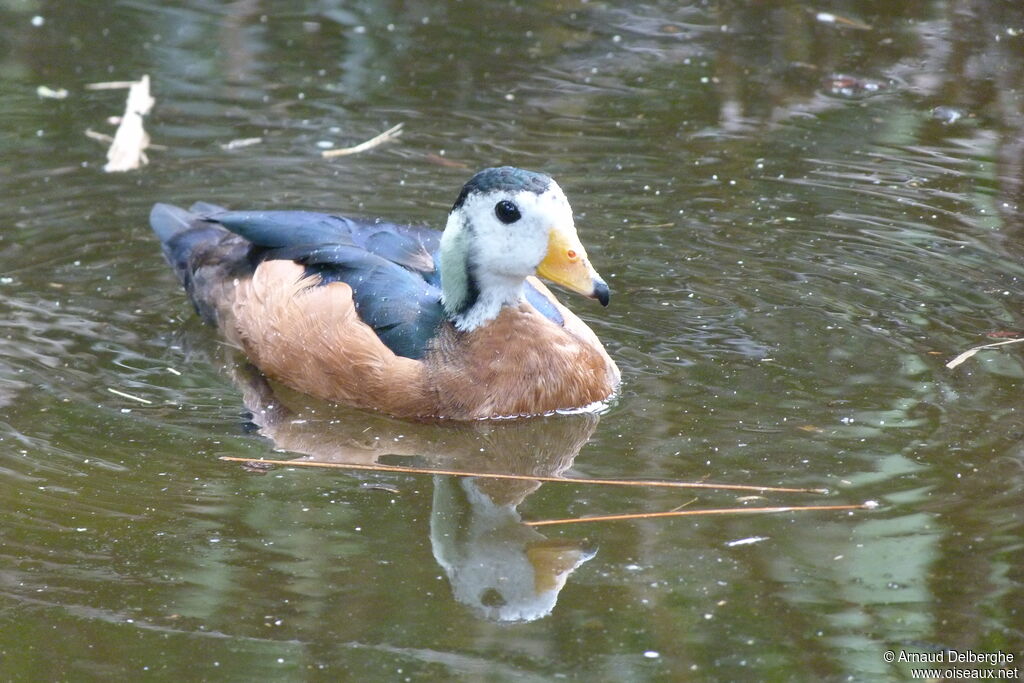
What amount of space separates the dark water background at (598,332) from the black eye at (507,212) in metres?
0.92

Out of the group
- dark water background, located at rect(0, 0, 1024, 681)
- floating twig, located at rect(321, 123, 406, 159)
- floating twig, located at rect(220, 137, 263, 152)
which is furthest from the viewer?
floating twig, located at rect(220, 137, 263, 152)

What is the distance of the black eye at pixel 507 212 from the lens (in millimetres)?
6414

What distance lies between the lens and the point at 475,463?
20.3ft

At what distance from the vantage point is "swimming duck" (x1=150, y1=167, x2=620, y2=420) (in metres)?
6.43

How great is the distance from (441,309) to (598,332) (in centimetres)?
94

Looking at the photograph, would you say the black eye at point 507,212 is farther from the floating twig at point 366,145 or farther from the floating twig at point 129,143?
the floating twig at point 129,143

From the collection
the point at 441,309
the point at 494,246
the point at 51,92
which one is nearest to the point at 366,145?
the point at 51,92

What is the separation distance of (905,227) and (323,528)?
4.16 meters

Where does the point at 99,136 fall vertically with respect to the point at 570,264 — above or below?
below

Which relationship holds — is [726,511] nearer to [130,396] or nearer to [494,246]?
[494,246]

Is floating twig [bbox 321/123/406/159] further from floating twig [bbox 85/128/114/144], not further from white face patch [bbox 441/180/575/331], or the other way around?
white face patch [bbox 441/180/575/331]

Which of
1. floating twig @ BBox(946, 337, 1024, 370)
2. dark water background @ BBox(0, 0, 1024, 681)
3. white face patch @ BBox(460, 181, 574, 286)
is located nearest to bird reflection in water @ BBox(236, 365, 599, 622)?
dark water background @ BBox(0, 0, 1024, 681)

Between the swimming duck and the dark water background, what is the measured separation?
0.18 m

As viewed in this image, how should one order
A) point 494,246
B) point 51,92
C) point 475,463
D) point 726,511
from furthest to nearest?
point 51,92
point 494,246
point 475,463
point 726,511
